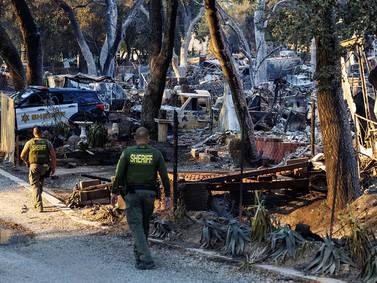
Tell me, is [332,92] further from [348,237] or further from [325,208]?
[348,237]

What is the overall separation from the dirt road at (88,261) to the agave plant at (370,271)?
2.82 feet

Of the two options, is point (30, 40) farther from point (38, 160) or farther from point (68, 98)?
point (38, 160)

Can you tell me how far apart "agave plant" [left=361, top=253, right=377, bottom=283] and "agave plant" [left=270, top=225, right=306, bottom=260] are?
0.98 meters

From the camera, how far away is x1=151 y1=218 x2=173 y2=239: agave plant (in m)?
9.56

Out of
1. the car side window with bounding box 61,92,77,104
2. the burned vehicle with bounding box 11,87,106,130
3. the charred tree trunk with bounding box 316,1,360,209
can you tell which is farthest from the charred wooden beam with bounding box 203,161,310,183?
the car side window with bounding box 61,92,77,104

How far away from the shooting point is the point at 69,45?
63.8m

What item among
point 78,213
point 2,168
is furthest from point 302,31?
point 2,168

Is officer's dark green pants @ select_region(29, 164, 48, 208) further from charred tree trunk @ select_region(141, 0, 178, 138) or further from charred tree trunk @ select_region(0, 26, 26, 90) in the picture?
charred tree trunk @ select_region(0, 26, 26, 90)

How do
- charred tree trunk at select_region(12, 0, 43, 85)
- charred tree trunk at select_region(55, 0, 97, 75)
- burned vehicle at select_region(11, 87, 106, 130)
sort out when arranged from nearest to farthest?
burned vehicle at select_region(11, 87, 106, 130)
charred tree trunk at select_region(12, 0, 43, 85)
charred tree trunk at select_region(55, 0, 97, 75)

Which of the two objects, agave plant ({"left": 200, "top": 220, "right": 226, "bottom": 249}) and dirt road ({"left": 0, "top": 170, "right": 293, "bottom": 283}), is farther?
agave plant ({"left": 200, "top": 220, "right": 226, "bottom": 249})

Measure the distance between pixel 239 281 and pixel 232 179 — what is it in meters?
5.70

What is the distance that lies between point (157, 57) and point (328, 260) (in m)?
16.2

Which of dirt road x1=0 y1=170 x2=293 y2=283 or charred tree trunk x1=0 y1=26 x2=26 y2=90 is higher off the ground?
charred tree trunk x1=0 y1=26 x2=26 y2=90

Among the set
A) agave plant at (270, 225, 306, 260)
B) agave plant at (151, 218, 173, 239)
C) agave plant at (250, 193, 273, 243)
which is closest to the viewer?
agave plant at (270, 225, 306, 260)
